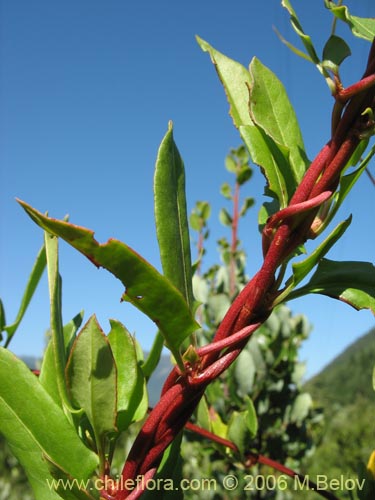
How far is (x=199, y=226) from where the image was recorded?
9.69 feet

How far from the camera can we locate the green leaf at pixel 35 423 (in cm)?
54

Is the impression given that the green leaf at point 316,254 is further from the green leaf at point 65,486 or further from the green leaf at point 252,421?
the green leaf at point 252,421

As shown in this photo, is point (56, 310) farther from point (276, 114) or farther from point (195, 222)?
point (195, 222)

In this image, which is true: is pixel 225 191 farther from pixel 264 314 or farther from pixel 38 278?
pixel 264 314

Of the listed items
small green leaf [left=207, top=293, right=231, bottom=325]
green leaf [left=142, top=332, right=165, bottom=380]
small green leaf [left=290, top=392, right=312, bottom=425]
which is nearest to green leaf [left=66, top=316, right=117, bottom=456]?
green leaf [left=142, top=332, right=165, bottom=380]

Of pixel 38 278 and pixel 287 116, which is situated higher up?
pixel 287 116

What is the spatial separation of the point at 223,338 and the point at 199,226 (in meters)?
2.44

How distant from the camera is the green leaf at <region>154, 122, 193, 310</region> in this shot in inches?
20.5

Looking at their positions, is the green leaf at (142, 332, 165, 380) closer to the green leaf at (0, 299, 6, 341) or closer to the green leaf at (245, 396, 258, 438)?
the green leaf at (0, 299, 6, 341)

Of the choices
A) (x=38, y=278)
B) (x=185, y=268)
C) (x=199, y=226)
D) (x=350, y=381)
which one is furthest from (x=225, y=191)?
(x=350, y=381)

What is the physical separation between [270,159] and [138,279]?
0.22m

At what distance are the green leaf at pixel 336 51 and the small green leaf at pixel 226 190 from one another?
2.45 metres

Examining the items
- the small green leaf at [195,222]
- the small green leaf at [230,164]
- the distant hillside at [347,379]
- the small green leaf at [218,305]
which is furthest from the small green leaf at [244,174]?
the distant hillside at [347,379]

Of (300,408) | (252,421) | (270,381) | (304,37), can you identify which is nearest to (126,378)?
(304,37)
